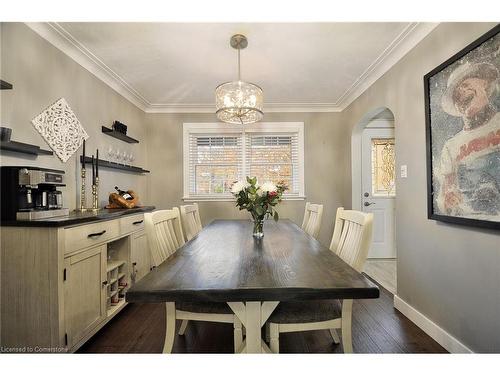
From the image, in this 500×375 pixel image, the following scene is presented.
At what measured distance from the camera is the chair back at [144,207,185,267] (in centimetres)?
161

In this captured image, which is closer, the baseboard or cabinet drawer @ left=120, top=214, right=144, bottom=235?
the baseboard

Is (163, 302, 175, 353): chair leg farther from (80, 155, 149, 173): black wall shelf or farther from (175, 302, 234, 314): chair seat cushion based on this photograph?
(80, 155, 149, 173): black wall shelf

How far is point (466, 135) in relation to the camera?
5.52ft

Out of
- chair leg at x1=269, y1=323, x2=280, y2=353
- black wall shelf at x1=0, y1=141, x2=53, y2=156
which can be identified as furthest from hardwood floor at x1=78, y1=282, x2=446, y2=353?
black wall shelf at x1=0, y1=141, x2=53, y2=156

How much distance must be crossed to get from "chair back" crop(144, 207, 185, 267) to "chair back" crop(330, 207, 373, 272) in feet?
3.73

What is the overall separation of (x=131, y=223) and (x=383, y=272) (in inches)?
131

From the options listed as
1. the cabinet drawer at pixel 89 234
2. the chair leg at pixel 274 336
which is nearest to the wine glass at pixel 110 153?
the cabinet drawer at pixel 89 234

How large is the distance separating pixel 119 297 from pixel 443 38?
3.55 metres

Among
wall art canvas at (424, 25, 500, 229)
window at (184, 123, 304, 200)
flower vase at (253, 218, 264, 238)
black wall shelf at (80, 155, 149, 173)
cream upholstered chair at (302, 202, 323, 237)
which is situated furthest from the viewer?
window at (184, 123, 304, 200)

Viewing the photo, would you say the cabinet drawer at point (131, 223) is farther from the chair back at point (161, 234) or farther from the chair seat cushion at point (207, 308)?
the chair seat cushion at point (207, 308)

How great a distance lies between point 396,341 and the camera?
1990mm

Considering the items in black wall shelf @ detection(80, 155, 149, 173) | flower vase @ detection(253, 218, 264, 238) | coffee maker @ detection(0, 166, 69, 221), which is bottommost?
flower vase @ detection(253, 218, 264, 238)

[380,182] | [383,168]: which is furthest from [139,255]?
[383,168]
